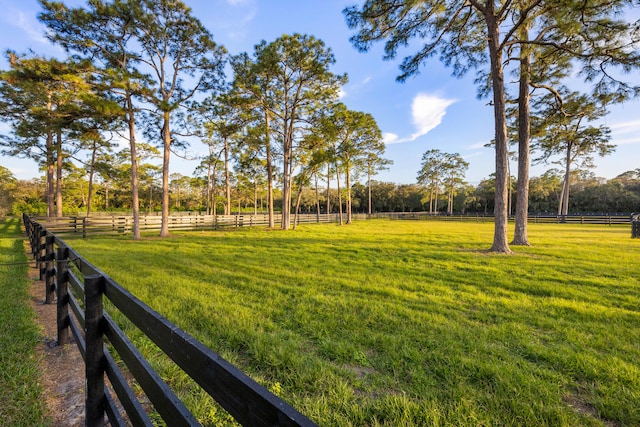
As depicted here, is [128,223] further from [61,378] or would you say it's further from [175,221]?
[61,378]

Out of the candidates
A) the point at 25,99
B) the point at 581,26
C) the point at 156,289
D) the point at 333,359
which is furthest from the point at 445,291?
the point at 25,99

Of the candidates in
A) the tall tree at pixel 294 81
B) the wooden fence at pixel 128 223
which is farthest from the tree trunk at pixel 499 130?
the wooden fence at pixel 128 223

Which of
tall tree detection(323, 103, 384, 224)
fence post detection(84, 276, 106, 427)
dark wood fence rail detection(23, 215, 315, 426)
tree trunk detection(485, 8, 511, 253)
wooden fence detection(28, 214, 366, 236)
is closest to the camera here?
dark wood fence rail detection(23, 215, 315, 426)

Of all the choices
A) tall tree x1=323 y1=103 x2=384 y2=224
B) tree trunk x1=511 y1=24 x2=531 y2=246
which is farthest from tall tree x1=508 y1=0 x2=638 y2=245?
tall tree x1=323 y1=103 x2=384 y2=224

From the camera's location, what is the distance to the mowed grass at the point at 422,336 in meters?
2.04

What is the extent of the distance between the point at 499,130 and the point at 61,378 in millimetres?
11095

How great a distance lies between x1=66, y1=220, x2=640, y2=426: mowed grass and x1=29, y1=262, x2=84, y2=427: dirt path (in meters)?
0.59

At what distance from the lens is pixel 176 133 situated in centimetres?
1394

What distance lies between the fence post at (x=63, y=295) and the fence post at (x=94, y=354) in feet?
5.57

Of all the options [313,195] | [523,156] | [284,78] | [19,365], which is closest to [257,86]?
[284,78]

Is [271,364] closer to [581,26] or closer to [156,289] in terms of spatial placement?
[156,289]

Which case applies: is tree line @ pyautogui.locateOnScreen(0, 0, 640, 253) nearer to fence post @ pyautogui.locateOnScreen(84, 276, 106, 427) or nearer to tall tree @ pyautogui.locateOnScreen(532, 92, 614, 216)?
tall tree @ pyautogui.locateOnScreen(532, 92, 614, 216)

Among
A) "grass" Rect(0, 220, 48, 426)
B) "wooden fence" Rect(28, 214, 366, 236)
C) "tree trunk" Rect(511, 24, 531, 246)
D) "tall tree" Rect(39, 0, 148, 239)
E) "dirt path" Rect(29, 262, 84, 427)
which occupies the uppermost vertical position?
"tall tree" Rect(39, 0, 148, 239)

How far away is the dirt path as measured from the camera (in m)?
2.02
